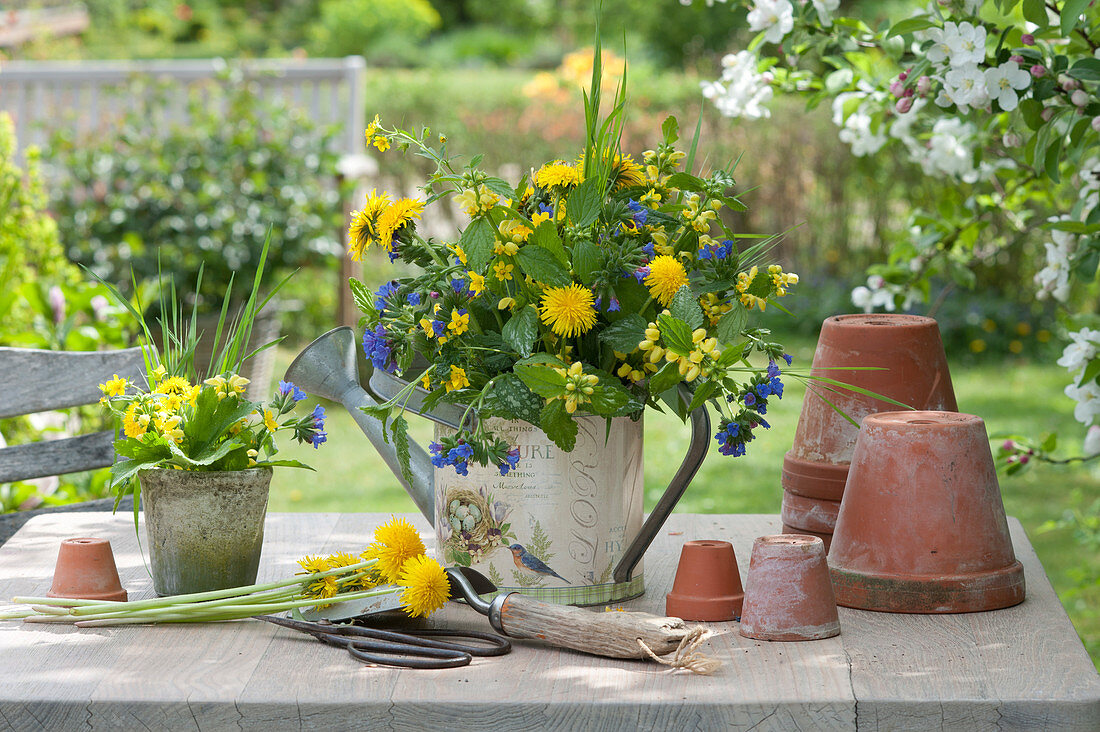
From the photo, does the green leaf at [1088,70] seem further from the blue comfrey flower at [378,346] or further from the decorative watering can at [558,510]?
the blue comfrey flower at [378,346]

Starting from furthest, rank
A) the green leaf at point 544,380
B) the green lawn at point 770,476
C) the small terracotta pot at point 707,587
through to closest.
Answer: the green lawn at point 770,476
the small terracotta pot at point 707,587
the green leaf at point 544,380

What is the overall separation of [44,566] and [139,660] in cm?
39

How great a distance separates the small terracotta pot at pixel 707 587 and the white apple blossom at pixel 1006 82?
699 millimetres

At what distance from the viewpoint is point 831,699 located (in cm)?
96

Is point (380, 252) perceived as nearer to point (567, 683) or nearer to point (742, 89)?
point (742, 89)

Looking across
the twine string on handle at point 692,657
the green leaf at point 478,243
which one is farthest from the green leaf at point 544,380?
the twine string on handle at point 692,657

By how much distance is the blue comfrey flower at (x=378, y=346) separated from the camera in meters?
1.17

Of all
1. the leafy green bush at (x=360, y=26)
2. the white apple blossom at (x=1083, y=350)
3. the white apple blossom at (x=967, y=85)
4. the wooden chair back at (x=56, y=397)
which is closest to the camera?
the white apple blossom at (x=967, y=85)

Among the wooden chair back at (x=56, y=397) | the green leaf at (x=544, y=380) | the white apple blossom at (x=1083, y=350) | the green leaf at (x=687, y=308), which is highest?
the green leaf at (x=687, y=308)

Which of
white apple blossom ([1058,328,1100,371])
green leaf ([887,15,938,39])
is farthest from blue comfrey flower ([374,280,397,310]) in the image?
white apple blossom ([1058,328,1100,371])

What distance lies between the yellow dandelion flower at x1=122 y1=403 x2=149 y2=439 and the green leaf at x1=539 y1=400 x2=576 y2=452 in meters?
0.41

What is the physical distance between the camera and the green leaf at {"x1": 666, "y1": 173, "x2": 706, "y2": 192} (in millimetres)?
1155

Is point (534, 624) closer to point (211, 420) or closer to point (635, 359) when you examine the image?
point (635, 359)

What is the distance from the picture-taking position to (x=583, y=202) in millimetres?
1107
